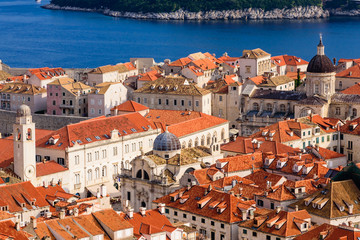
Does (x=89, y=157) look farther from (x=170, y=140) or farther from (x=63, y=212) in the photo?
(x=63, y=212)

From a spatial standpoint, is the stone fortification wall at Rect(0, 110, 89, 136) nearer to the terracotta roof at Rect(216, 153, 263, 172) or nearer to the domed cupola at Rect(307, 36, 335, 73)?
the domed cupola at Rect(307, 36, 335, 73)

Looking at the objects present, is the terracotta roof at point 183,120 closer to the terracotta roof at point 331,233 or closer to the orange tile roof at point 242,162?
the orange tile roof at point 242,162

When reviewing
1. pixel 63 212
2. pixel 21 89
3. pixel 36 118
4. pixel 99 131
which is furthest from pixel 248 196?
pixel 21 89

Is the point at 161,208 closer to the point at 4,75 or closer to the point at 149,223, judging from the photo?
the point at 149,223

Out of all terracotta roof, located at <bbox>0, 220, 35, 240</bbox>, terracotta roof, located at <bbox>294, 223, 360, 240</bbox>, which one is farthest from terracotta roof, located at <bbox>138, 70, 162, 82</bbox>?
terracotta roof, located at <bbox>0, 220, 35, 240</bbox>

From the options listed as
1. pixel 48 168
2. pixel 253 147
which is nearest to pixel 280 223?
pixel 253 147

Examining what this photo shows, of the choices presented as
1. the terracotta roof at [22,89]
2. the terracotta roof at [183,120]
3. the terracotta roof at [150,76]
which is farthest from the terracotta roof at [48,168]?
the terracotta roof at [22,89]
